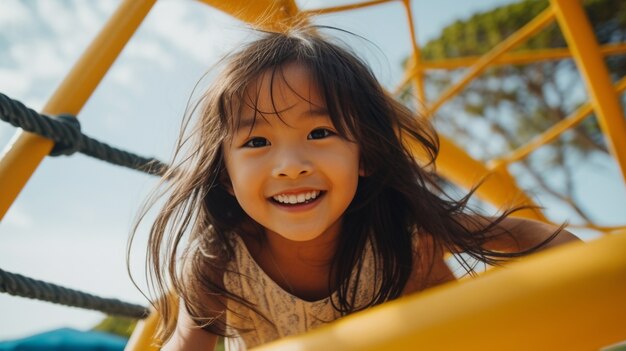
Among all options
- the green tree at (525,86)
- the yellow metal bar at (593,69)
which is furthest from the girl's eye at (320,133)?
the green tree at (525,86)

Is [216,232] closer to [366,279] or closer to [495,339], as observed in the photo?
[366,279]

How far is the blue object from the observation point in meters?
1.45

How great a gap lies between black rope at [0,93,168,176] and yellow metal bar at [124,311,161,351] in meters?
0.28

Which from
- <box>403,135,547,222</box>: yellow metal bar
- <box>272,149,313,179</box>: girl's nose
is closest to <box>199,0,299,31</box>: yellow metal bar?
<box>272,149,313,179</box>: girl's nose

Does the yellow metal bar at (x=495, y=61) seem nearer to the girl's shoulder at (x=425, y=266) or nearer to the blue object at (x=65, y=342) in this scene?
the girl's shoulder at (x=425, y=266)

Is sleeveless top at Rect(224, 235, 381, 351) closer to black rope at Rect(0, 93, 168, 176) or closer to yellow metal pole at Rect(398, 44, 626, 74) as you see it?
black rope at Rect(0, 93, 168, 176)

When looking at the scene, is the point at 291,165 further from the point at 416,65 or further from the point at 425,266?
the point at 416,65

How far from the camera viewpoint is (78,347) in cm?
159

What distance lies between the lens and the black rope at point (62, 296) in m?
0.78

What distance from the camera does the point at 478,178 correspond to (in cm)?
122

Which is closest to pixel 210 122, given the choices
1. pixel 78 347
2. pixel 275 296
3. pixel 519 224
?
pixel 275 296

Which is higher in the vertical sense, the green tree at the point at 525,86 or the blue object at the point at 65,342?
the green tree at the point at 525,86

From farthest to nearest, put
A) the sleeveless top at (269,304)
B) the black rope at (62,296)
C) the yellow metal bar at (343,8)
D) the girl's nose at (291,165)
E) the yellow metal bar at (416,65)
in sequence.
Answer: the yellow metal bar at (416,65) < the yellow metal bar at (343,8) < the sleeveless top at (269,304) < the black rope at (62,296) < the girl's nose at (291,165)

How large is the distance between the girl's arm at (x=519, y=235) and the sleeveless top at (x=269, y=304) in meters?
0.20
